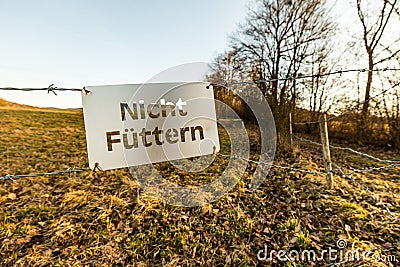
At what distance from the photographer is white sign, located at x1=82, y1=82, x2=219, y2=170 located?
55.0 inches

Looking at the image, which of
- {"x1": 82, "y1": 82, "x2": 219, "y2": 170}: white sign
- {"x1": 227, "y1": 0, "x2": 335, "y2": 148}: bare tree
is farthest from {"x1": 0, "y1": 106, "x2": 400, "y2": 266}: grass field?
{"x1": 227, "y1": 0, "x2": 335, "y2": 148}: bare tree

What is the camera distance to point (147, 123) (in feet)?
5.00

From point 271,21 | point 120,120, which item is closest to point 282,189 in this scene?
point 120,120

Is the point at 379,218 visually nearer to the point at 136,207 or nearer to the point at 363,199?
the point at 363,199

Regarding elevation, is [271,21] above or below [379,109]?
above

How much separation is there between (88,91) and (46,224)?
1.76 meters

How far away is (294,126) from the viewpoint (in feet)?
26.8
